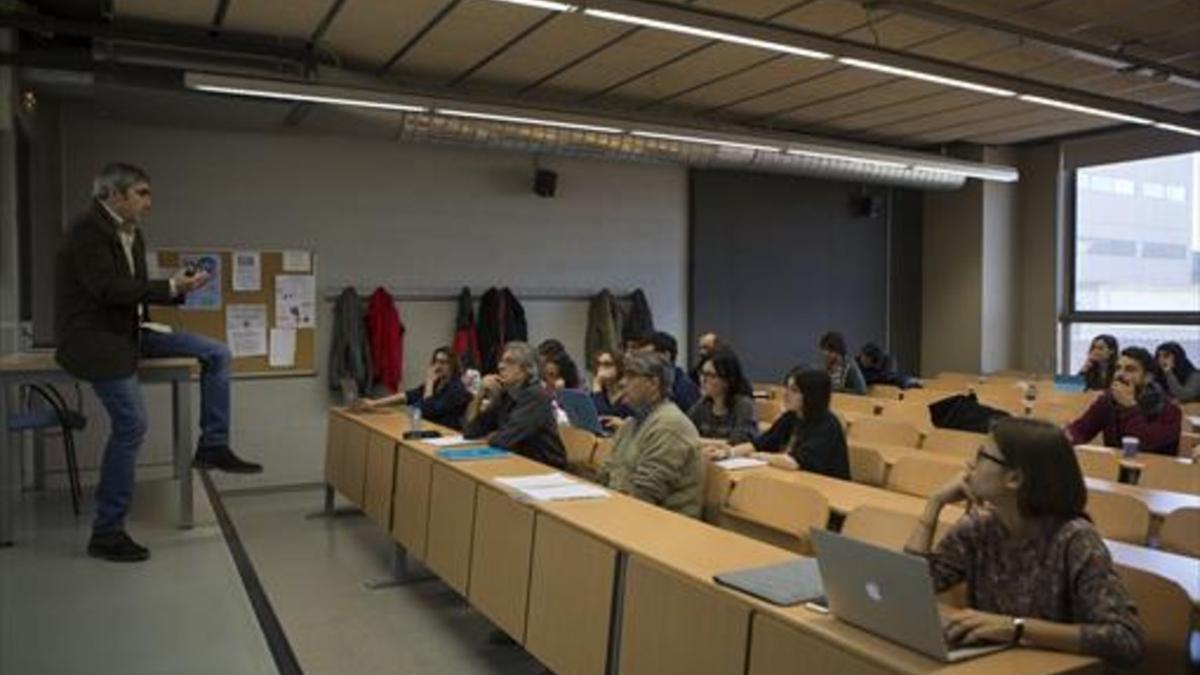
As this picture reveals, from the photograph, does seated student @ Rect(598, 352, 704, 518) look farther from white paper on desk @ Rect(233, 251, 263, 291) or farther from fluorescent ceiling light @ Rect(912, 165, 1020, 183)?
fluorescent ceiling light @ Rect(912, 165, 1020, 183)

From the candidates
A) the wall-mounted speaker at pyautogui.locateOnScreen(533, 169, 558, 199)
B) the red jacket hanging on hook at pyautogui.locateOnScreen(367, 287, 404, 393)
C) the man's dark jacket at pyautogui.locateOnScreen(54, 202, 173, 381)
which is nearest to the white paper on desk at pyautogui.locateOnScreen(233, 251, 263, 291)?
the red jacket hanging on hook at pyautogui.locateOnScreen(367, 287, 404, 393)

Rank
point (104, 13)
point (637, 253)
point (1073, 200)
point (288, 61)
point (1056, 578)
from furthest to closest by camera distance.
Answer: point (1073, 200) → point (637, 253) → point (288, 61) → point (104, 13) → point (1056, 578)

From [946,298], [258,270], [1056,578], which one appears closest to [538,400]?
[1056,578]

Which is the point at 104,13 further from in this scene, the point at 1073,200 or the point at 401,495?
the point at 1073,200

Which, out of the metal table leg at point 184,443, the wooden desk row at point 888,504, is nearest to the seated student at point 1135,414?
the wooden desk row at point 888,504

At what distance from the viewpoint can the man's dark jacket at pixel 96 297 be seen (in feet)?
10.5

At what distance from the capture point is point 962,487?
90.2 inches

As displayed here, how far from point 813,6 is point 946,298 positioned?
583 cm

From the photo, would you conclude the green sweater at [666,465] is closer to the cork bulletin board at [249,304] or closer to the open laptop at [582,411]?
the open laptop at [582,411]

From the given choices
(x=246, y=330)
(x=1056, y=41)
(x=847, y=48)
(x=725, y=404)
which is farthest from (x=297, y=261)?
(x=1056, y=41)

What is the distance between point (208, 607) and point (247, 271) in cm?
470

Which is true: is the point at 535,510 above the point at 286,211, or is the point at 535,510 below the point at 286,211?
below

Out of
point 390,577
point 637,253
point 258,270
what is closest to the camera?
point 390,577

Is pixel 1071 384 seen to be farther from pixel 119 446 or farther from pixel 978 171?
pixel 119 446
